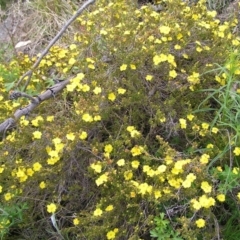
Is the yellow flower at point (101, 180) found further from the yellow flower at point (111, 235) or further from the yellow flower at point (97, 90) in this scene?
the yellow flower at point (97, 90)

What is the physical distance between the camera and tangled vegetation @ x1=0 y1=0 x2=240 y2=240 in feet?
6.24

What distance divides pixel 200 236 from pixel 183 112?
0.61 meters

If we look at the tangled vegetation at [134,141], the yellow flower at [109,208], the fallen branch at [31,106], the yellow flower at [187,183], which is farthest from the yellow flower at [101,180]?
the fallen branch at [31,106]

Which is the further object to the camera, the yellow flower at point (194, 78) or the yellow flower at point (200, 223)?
the yellow flower at point (194, 78)

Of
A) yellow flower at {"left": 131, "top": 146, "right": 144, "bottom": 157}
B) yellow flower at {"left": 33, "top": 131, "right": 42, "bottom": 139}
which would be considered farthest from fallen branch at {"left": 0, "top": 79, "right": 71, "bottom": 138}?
yellow flower at {"left": 131, "top": 146, "right": 144, "bottom": 157}

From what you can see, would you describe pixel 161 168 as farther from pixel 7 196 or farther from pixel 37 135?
pixel 7 196

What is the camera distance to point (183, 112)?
218 centimetres

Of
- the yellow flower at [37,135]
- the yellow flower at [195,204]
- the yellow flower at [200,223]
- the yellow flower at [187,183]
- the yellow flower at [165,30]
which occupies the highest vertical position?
the yellow flower at [165,30]

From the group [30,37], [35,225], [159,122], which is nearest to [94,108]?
[159,122]

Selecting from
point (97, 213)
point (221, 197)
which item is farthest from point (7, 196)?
point (221, 197)

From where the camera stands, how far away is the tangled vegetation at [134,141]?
1.90m

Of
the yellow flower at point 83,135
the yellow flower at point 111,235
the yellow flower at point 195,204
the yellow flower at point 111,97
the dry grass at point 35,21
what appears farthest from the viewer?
the dry grass at point 35,21

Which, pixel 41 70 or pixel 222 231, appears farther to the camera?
pixel 41 70

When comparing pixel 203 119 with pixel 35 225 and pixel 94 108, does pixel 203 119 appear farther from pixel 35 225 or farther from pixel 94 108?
pixel 35 225
